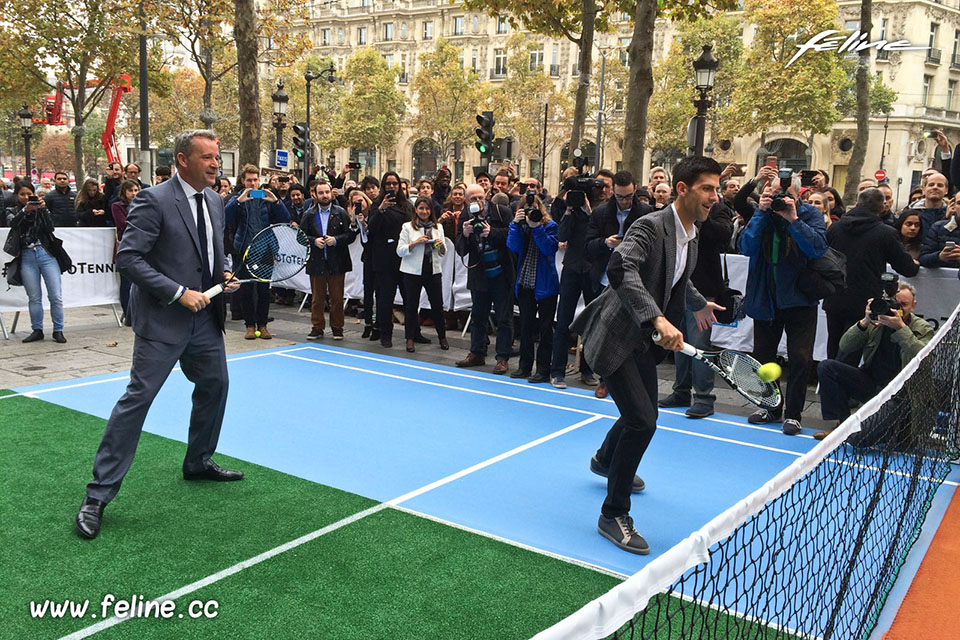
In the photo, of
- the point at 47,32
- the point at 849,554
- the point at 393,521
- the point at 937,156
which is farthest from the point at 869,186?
the point at 47,32

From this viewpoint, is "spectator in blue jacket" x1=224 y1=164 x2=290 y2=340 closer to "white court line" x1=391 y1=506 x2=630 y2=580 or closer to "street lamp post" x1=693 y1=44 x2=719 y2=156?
"white court line" x1=391 y1=506 x2=630 y2=580

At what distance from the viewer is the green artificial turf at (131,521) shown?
4.20 m

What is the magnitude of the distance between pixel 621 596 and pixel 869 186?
7.80m

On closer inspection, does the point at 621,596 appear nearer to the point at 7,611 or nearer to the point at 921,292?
the point at 7,611

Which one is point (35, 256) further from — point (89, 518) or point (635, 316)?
point (635, 316)

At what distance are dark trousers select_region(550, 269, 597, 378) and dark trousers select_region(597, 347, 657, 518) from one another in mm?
4124

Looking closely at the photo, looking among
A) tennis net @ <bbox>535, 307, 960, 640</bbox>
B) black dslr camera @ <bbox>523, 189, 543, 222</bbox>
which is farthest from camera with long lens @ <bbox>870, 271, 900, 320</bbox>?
black dslr camera @ <bbox>523, 189, 543, 222</bbox>

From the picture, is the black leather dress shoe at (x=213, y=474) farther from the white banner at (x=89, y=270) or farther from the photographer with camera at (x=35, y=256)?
the white banner at (x=89, y=270)

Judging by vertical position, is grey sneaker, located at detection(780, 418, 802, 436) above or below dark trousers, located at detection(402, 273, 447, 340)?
below

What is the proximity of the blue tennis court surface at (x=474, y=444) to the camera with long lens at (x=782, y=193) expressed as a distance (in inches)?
82.6

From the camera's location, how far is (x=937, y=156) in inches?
328

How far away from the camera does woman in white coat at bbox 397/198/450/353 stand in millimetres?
10789

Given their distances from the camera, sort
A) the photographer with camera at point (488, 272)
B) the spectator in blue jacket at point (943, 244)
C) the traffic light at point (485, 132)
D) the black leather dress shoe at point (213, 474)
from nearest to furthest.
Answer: the black leather dress shoe at point (213, 474) → the spectator in blue jacket at point (943, 244) → the photographer with camera at point (488, 272) → the traffic light at point (485, 132)

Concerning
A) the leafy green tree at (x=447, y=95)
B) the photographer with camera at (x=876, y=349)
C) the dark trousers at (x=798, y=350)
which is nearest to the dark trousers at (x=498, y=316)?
the dark trousers at (x=798, y=350)
